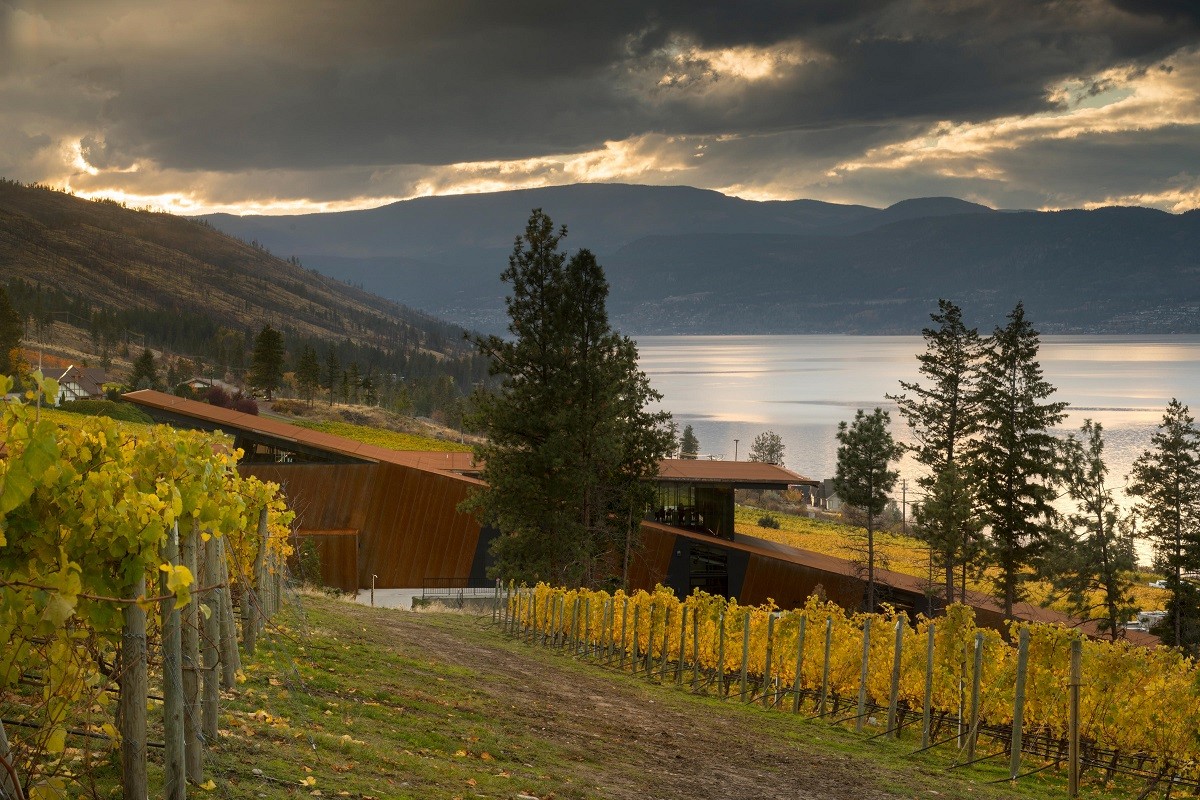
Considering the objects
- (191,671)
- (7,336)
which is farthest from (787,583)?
(7,336)

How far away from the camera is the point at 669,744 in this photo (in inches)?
468

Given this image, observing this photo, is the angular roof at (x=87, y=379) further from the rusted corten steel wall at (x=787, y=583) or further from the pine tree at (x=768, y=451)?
the rusted corten steel wall at (x=787, y=583)

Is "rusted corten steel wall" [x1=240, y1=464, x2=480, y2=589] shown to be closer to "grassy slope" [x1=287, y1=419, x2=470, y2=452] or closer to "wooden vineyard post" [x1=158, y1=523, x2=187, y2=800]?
"wooden vineyard post" [x1=158, y1=523, x2=187, y2=800]

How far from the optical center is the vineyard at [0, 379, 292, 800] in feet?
16.0

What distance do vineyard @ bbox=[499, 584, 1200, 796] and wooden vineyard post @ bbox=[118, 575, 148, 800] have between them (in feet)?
31.1

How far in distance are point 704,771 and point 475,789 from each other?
3154 mm

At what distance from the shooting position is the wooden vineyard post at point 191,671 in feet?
22.2

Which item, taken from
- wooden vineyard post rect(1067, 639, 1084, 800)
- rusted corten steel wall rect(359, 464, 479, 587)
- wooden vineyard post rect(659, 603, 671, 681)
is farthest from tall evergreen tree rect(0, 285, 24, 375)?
wooden vineyard post rect(1067, 639, 1084, 800)

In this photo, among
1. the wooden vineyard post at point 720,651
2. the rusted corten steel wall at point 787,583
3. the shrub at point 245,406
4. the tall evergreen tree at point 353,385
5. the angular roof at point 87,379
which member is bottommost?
the rusted corten steel wall at point 787,583

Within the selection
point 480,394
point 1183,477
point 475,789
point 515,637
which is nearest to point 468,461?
point 480,394

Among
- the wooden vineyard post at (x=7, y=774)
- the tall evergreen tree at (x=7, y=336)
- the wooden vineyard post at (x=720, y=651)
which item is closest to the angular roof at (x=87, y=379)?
the tall evergreen tree at (x=7, y=336)

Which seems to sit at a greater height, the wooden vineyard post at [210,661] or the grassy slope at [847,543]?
the wooden vineyard post at [210,661]

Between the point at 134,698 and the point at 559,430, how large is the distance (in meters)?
31.2

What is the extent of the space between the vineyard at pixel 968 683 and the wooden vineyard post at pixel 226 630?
27.6 ft
